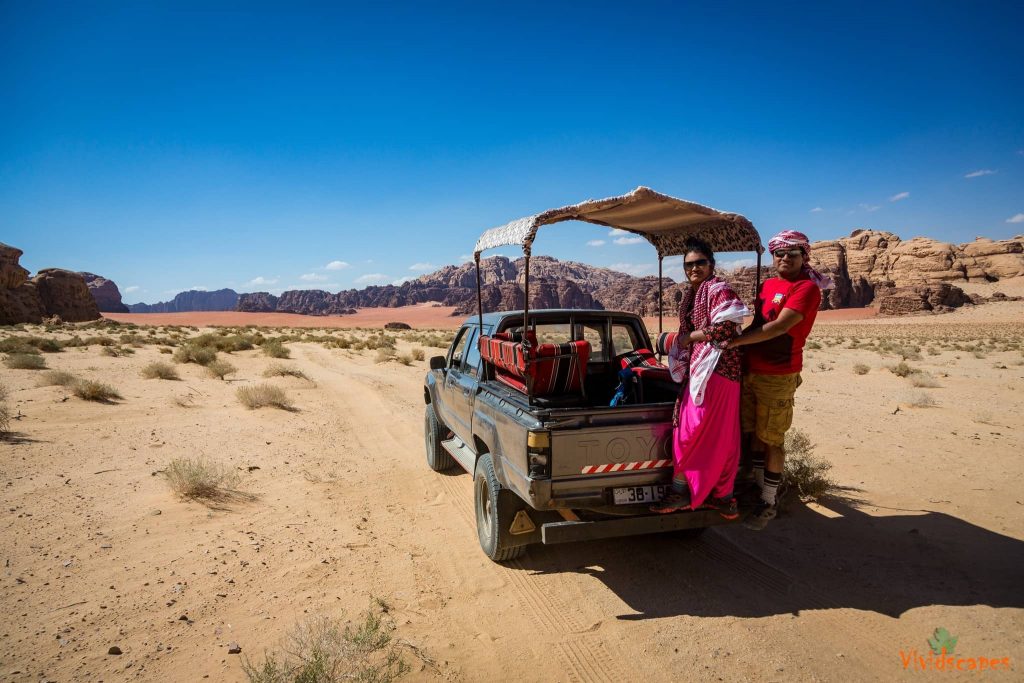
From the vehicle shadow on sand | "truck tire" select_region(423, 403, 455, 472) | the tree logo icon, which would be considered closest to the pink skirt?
the vehicle shadow on sand

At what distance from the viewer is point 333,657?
3146 mm

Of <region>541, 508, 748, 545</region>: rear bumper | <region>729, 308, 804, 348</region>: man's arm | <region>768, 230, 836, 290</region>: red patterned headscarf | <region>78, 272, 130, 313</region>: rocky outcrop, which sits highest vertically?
<region>78, 272, 130, 313</region>: rocky outcrop

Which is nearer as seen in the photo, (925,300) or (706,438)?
(706,438)

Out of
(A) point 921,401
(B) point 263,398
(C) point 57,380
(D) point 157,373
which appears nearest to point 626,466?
(B) point 263,398

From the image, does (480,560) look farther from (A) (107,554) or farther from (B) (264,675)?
(A) (107,554)

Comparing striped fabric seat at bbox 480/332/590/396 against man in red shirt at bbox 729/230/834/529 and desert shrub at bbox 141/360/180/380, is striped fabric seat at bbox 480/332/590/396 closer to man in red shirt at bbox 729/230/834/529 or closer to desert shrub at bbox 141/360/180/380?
man in red shirt at bbox 729/230/834/529

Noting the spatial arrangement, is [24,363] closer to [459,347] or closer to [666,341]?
[459,347]

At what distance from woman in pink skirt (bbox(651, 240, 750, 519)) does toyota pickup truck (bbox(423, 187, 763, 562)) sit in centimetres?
10

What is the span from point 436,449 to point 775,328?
15.2ft

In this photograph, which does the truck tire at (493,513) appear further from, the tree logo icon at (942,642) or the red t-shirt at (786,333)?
the tree logo icon at (942,642)

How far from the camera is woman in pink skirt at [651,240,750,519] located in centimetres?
380

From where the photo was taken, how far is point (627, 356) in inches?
223

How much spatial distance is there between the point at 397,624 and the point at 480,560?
1127 mm

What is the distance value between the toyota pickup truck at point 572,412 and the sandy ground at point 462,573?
0.59 meters
